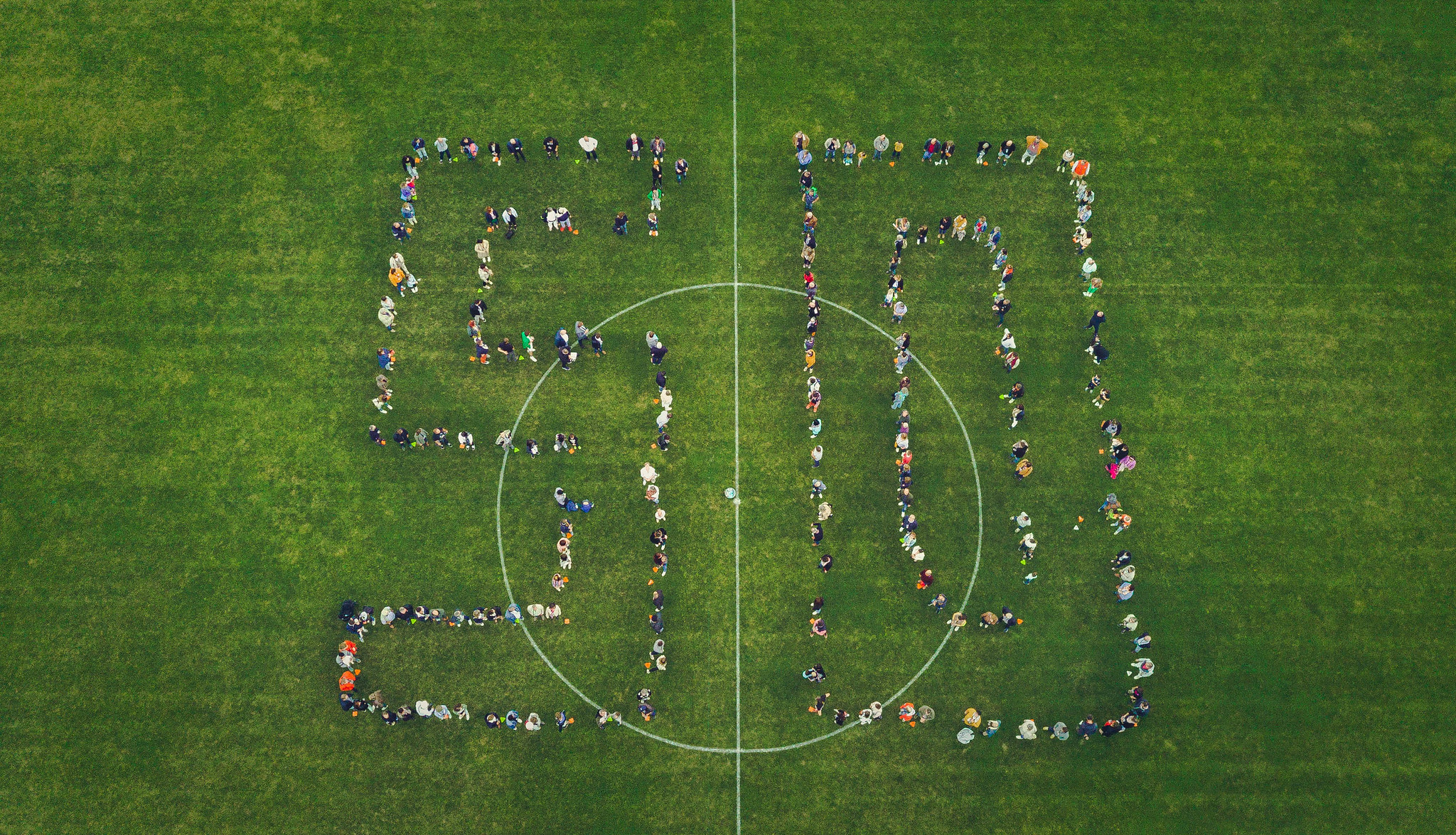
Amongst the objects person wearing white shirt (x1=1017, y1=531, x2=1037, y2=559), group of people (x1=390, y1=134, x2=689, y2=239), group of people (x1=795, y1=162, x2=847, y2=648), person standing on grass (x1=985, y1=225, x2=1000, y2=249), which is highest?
group of people (x1=390, y1=134, x2=689, y2=239)

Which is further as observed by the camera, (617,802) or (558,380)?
(558,380)

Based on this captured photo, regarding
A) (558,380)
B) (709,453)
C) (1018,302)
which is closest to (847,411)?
(709,453)

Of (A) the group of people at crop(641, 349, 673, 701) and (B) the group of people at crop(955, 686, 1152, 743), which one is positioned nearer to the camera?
(B) the group of people at crop(955, 686, 1152, 743)

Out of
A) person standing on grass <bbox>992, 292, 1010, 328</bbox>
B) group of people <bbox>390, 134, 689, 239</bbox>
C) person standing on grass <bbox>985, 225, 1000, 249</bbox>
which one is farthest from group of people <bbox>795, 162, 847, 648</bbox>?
person standing on grass <bbox>985, 225, 1000, 249</bbox>

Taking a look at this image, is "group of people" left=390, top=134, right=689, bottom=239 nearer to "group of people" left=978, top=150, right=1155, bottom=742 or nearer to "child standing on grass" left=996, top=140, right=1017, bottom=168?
"child standing on grass" left=996, top=140, right=1017, bottom=168

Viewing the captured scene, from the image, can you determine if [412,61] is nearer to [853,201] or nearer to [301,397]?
[301,397]

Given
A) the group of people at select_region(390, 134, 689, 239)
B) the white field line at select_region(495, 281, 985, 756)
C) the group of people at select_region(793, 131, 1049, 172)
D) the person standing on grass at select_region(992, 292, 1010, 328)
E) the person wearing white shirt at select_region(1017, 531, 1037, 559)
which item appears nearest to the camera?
the white field line at select_region(495, 281, 985, 756)

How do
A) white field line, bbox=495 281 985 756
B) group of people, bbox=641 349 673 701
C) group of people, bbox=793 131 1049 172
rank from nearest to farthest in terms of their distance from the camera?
white field line, bbox=495 281 985 756 < group of people, bbox=641 349 673 701 < group of people, bbox=793 131 1049 172

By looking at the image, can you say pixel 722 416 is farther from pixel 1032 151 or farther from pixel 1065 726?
pixel 1032 151
